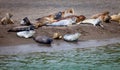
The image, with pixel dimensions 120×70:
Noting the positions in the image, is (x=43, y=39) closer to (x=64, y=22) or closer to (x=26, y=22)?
(x=26, y=22)

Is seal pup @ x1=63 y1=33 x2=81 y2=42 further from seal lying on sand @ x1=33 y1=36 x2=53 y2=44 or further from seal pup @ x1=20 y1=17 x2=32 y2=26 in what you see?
seal pup @ x1=20 y1=17 x2=32 y2=26

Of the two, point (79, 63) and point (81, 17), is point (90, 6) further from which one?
point (79, 63)

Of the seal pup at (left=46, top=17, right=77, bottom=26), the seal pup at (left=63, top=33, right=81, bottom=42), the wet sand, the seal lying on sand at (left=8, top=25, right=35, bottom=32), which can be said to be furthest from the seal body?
the seal lying on sand at (left=8, top=25, right=35, bottom=32)

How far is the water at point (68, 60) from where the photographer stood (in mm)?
10438

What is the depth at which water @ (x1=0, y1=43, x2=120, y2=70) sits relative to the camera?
10438 millimetres

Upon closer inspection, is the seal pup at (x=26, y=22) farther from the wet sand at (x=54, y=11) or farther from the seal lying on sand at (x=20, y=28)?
the seal lying on sand at (x=20, y=28)

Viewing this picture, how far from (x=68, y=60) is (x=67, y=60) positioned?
0.03 m

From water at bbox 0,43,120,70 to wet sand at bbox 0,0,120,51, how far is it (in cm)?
110

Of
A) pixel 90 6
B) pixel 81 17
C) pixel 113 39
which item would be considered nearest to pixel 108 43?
pixel 113 39

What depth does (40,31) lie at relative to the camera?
14.0 meters

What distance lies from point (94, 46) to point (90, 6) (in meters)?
6.80

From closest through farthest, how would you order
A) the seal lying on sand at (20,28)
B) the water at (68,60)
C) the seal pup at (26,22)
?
1. the water at (68,60)
2. the seal lying on sand at (20,28)
3. the seal pup at (26,22)

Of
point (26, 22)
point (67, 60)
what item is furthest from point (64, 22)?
point (67, 60)

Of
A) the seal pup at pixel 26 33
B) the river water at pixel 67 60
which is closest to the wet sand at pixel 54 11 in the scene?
the seal pup at pixel 26 33
